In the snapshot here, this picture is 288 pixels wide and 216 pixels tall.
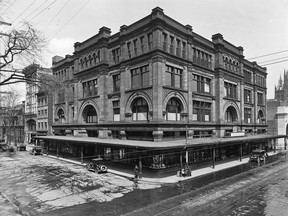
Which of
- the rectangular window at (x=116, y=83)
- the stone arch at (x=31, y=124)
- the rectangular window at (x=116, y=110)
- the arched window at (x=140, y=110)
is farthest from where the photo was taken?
the stone arch at (x=31, y=124)

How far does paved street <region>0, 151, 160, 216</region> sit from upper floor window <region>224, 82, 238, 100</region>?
26.9 m

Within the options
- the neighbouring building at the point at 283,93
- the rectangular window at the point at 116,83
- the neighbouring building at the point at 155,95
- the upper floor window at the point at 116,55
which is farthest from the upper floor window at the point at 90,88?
the neighbouring building at the point at 283,93

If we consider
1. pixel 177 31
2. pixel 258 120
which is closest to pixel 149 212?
pixel 177 31

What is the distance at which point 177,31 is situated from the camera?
104ft

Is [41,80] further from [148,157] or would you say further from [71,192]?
[148,157]

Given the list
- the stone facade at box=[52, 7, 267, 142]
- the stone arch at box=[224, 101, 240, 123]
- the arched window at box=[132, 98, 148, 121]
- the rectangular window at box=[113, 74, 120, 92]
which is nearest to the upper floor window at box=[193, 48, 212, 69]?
the stone facade at box=[52, 7, 267, 142]

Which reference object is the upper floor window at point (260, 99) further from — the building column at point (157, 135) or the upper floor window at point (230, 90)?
the building column at point (157, 135)

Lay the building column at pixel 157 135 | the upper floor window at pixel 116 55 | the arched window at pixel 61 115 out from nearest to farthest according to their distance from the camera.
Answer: the building column at pixel 157 135 → the upper floor window at pixel 116 55 → the arched window at pixel 61 115

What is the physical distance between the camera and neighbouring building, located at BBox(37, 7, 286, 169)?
2867cm

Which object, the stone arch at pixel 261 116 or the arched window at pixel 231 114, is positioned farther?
the stone arch at pixel 261 116

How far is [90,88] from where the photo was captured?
41.6 meters

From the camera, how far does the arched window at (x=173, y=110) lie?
3073cm

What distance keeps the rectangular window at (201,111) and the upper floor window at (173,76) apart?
217 inches

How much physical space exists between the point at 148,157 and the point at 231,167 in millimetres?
13034
